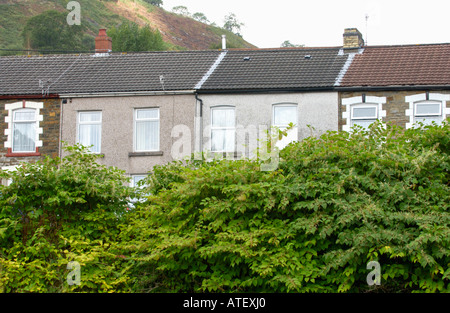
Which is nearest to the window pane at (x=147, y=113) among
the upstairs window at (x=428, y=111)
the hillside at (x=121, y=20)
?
the upstairs window at (x=428, y=111)

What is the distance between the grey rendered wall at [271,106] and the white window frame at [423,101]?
2.52 m

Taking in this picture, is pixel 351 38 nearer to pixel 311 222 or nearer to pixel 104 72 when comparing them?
pixel 104 72

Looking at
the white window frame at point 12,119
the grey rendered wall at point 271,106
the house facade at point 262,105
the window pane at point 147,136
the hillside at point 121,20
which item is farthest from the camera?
the hillside at point 121,20

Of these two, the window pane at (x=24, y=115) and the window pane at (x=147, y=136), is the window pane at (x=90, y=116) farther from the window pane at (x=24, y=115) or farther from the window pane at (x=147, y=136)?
the window pane at (x=24, y=115)

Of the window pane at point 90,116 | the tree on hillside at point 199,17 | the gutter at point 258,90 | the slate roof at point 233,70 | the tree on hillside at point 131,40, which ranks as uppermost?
→ the tree on hillside at point 199,17

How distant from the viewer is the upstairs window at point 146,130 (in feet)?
87.6

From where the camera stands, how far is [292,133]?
84.1 ft

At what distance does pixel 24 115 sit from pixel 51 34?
43.7 metres

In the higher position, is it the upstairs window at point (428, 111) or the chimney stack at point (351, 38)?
the chimney stack at point (351, 38)

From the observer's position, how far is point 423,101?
24.8 m

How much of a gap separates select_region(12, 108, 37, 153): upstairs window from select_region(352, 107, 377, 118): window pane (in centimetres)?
1210

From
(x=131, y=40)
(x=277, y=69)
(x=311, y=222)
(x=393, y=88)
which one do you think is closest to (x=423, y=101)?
(x=393, y=88)

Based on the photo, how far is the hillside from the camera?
302ft
